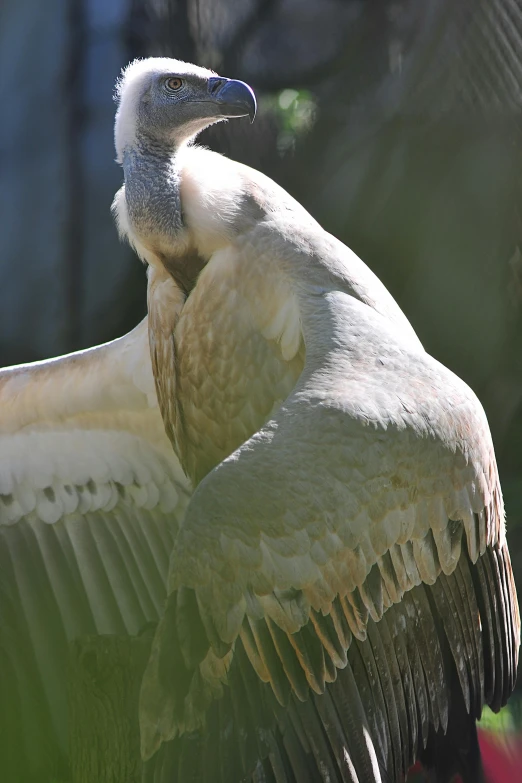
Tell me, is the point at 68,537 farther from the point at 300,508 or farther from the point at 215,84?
the point at 300,508

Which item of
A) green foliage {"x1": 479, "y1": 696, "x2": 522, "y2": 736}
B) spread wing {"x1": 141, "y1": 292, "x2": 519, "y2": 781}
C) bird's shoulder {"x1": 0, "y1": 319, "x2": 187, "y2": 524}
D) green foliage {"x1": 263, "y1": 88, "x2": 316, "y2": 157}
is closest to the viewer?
spread wing {"x1": 141, "y1": 292, "x2": 519, "y2": 781}

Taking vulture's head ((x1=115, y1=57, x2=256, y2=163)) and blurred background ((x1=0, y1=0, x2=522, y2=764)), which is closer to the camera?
vulture's head ((x1=115, y1=57, x2=256, y2=163))

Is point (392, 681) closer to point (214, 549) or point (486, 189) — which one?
point (214, 549)

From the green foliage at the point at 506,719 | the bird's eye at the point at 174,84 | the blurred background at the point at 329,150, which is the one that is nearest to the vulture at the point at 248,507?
the bird's eye at the point at 174,84

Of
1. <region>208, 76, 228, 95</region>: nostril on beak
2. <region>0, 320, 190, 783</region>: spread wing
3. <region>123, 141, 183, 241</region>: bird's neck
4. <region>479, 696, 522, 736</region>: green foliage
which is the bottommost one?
<region>479, 696, 522, 736</region>: green foliage

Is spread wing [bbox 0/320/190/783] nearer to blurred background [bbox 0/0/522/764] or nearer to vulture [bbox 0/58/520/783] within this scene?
vulture [bbox 0/58/520/783]

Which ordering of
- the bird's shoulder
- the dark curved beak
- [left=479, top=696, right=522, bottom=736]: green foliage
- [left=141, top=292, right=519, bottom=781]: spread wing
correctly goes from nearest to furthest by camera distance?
[left=141, top=292, right=519, bottom=781]: spread wing → the dark curved beak → the bird's shoulder → [left=479, top=696, right=522, bottom=736]: green foliage

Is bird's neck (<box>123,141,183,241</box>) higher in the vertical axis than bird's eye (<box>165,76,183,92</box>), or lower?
lower

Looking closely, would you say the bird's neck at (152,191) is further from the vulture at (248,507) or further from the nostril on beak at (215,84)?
the nostril on beak at (215,84)

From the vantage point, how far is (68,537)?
282 centimetres

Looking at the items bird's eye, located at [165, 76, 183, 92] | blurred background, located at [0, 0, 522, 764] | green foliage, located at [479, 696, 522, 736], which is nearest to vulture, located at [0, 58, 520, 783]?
bird's eye, located at [165, 76, 183, 92]

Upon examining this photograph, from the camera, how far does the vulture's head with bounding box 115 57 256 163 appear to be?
7.05 ft

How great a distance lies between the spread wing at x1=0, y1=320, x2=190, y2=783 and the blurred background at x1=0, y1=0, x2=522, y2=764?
1.31 m

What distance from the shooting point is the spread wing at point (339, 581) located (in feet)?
4.90
